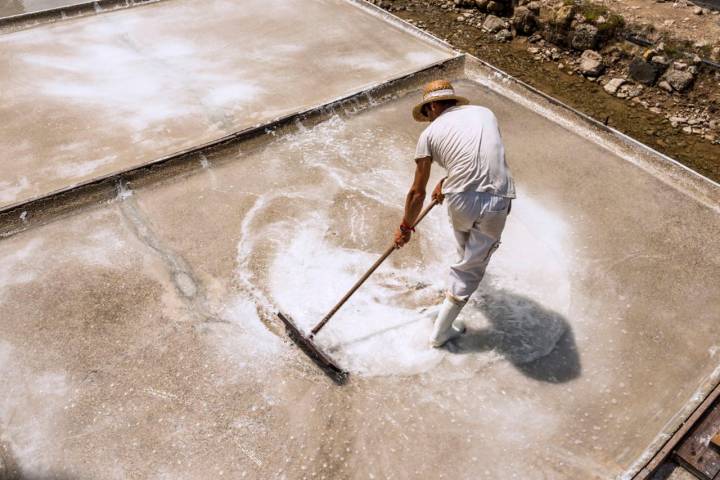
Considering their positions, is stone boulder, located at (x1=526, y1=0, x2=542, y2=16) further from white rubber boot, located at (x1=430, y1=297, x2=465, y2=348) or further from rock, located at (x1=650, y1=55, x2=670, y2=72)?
white rubber boot, located at (x1=430, y1=297, x2=465, y2=348)

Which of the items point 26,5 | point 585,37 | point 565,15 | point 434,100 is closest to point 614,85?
point 585,37

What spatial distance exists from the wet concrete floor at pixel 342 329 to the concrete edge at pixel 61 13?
4.21m

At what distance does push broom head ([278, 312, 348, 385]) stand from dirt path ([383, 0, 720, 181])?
5072mm

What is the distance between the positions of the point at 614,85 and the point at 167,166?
20.2 ft

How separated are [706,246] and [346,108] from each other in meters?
3.65

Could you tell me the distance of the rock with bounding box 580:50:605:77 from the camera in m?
7.47

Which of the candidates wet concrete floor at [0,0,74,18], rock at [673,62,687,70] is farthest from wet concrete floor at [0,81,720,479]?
wet concrete floor at [0,0,74,18]

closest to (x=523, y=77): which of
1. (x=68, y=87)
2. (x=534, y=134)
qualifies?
(x=534, y=134)

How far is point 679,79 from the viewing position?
22.7 ft

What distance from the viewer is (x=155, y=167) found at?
15.4 ft

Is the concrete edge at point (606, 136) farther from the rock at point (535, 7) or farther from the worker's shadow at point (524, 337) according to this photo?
the rock at point (535, 7)

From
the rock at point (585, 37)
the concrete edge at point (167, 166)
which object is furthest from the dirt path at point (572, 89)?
the concrete edge at point (167, 166)

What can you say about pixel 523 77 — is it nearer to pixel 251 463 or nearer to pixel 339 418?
pixel 339 418

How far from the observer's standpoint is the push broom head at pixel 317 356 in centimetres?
335
